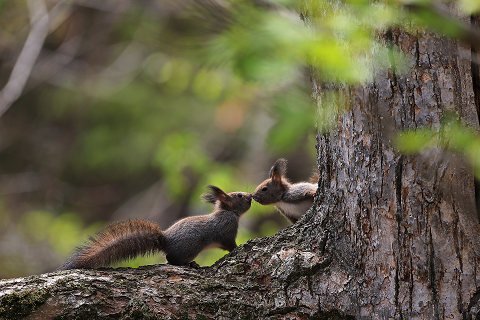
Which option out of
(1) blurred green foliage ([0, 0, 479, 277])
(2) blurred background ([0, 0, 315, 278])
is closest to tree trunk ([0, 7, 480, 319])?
(1) blurred green foliage ([0, 0, 479, 277])

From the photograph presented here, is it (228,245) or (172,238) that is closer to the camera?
(172,238)

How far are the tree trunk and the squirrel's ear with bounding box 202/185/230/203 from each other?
204cm

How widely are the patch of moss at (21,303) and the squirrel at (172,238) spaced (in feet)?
1.85

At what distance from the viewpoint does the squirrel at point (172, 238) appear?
421cm

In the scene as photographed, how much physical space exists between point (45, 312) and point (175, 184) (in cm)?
601

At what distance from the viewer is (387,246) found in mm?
3695

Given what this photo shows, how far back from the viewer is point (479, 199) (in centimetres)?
375

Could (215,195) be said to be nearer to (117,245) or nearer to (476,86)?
(117,245)

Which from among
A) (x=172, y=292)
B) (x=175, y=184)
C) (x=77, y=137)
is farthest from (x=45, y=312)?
(x=77, y=137)

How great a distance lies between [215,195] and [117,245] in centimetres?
169

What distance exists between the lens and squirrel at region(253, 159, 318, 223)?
5605 mm

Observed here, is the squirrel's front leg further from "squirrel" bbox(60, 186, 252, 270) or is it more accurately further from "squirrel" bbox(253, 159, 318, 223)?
"squirrel" bbox(253, 159, 318, 223)

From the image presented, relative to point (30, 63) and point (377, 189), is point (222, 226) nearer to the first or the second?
point (377, 189)

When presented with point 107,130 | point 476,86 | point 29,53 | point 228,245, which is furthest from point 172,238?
point 107,130
